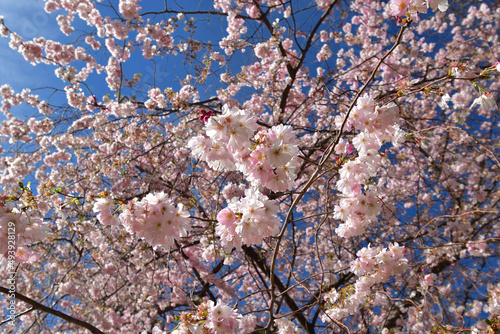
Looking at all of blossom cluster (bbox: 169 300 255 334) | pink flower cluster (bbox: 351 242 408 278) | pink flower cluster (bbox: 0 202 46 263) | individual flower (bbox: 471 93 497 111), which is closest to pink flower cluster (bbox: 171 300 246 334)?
blossom cluster (bbox: 169 300 255 334)

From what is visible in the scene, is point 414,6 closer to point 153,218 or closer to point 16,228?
point 153,218

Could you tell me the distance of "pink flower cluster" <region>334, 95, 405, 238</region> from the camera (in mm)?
1654

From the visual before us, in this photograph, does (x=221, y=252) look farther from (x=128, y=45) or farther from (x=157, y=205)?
(x=128, y=45)

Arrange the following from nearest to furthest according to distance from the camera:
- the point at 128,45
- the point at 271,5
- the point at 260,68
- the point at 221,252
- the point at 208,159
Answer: the point at 208,159 → the point at 221,252 → the point at 271,5 → the point at 128,45 → the point at 260,68

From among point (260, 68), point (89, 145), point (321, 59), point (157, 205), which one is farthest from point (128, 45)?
point (157, 205)

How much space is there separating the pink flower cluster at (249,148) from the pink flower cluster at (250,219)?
124 millimetres

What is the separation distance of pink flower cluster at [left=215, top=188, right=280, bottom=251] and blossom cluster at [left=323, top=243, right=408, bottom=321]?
56.0 inches

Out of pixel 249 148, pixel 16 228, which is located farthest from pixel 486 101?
pixel 16 228

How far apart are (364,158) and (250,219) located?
2.91ft

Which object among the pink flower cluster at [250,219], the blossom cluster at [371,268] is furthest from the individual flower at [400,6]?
the blossom cluster at [371,268]

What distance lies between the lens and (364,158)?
1863 mm

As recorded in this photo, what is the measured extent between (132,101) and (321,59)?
4014 millimetres

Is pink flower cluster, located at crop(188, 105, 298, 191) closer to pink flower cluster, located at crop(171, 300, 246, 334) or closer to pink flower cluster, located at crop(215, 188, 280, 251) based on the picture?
pink flower cluster, located at crop(215, 188, 280, 251)

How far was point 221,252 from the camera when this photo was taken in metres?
4.08
